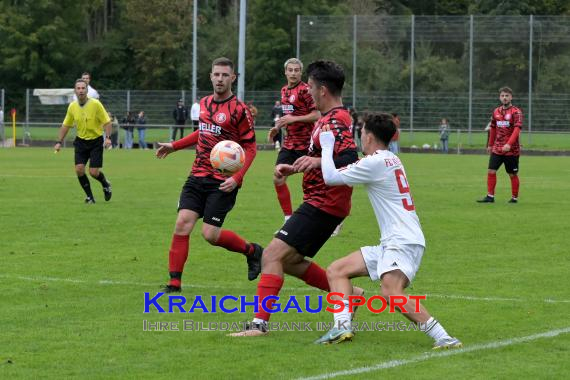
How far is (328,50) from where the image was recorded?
49.2m

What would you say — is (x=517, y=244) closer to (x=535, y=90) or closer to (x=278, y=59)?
(x=535, y=90)

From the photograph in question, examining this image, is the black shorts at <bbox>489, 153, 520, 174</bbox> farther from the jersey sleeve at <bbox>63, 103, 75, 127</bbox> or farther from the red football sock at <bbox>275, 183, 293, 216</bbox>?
the jersey sleeve at <bbox>63, 103, 75, 127</bbox>

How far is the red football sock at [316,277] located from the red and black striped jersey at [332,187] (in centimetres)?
54

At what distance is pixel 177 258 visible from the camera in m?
9.80

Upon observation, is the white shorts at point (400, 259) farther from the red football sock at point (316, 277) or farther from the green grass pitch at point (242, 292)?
the red football sock at point (316, 277)

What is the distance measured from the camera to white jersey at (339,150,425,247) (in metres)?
7.46

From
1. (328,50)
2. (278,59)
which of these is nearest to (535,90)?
(328,50)

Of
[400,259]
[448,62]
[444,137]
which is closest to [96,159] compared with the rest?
[400,259]

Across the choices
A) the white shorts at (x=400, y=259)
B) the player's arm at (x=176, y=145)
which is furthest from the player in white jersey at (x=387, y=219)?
the player's arm at (x=176, y=145)

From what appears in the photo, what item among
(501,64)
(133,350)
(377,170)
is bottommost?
(133,350)

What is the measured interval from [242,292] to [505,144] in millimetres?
11782

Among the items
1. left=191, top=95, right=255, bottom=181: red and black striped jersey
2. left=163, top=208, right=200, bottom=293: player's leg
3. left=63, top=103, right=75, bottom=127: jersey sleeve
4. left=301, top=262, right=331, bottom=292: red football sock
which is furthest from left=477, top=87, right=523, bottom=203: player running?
left=301, top=262, right=331, bottom=292: red football sock

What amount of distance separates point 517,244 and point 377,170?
6.53m

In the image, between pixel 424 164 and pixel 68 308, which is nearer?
pixel 68 308
